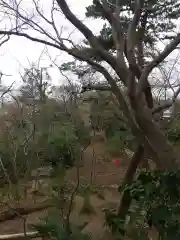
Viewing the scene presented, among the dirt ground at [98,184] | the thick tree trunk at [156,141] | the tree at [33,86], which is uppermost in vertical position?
the tree at [33,86]

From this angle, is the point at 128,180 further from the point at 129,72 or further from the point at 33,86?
the point at 33,86

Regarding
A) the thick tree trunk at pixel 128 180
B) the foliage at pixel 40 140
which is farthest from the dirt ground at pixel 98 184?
the foliage at pixel 40 140

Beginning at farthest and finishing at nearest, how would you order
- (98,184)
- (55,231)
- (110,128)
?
(110,128) < (98,184) < (55,231)

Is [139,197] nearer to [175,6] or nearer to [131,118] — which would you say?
[131,118]

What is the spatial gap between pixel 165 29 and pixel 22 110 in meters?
4.30

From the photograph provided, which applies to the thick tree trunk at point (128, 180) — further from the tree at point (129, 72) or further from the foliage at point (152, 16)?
the foliage at point (152, 16)

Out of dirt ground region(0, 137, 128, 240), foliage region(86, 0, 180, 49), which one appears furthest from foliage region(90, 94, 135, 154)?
foliage region(86, 0, 180, 49)

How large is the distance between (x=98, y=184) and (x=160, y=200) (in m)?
5.04

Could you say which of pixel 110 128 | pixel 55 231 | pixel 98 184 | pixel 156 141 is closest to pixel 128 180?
pixel 156 141

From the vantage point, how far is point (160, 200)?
2.85m

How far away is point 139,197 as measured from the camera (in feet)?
9.50

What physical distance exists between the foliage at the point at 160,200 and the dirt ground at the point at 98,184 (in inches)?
18.2

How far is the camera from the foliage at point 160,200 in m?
2.75

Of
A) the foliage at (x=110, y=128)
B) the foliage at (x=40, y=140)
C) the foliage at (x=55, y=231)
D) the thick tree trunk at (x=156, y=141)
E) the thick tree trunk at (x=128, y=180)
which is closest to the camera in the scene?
the foliage at (x=55, y=231)
